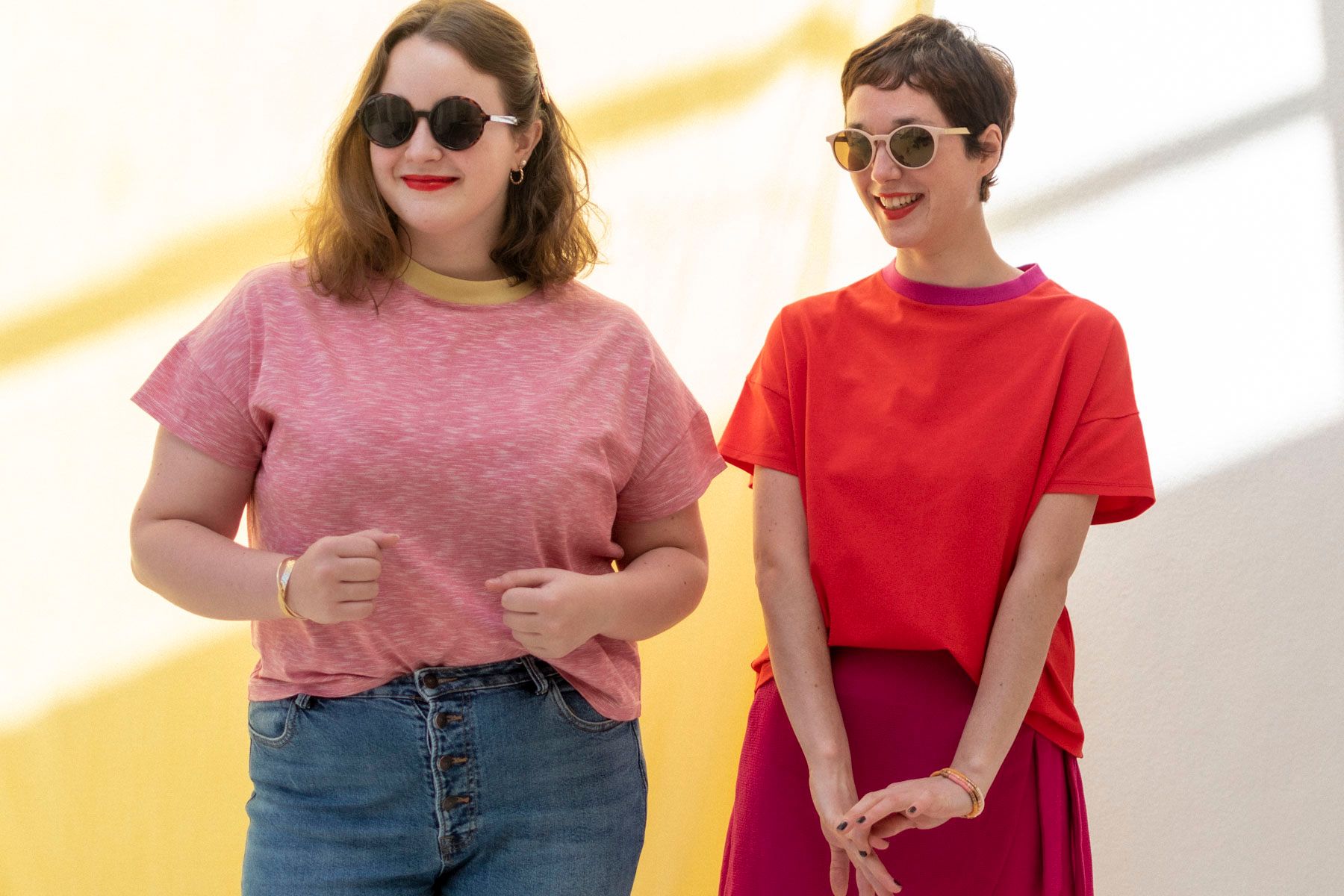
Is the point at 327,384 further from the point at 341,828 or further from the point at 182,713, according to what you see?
the point at 182,713

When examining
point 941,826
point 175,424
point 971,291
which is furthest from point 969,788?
point 175,424

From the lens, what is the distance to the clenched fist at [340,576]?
4.88 ft

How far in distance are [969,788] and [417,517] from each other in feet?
2.46

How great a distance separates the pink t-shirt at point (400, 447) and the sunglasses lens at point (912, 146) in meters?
0.48

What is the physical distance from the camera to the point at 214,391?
64.2 inches

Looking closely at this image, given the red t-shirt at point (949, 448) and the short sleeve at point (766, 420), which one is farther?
the short sleeve at point (766, 420)

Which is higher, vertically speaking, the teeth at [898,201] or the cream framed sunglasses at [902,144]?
the cream framed sunglasses at [902,144]

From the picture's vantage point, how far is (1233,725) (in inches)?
96.3

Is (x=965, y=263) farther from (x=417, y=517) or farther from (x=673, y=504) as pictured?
(x=417, y=517)

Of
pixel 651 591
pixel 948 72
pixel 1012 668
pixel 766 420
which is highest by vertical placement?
pixel 948 72

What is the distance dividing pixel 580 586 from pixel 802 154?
114 centimetres

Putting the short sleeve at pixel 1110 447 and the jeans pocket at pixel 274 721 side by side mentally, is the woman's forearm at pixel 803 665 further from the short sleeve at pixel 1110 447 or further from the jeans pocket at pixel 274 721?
the jeans pocket at pixel 274 721

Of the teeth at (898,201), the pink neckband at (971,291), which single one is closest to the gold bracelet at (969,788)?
the pink neckband at (971,291)

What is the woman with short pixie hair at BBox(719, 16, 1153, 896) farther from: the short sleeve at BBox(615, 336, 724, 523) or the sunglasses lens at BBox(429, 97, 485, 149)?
the sunglasses lens at BBox(429, 97, 485, 149)
